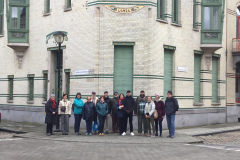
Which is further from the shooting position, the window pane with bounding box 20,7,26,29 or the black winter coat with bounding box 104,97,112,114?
the window pane with bounding box 20,7,26,29

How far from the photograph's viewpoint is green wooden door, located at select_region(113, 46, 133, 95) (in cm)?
1861

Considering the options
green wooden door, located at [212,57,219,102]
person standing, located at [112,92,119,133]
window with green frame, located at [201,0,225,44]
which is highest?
window with green frame, located at [201,0,225,44]

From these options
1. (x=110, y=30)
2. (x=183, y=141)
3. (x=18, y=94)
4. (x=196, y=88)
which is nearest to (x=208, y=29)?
(x=196, y=88)

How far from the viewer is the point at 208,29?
22156mm

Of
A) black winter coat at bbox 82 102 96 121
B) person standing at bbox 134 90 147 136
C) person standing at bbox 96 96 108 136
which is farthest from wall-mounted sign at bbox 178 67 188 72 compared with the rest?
black winter coat at bbox 82 102 96 121

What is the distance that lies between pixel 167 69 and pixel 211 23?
431cm

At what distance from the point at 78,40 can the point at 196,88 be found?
7215mm

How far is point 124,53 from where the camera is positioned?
18734 mm

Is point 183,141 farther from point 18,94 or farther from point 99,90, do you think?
point 18,94

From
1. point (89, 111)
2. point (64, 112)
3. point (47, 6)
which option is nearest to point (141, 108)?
point (89, 111)

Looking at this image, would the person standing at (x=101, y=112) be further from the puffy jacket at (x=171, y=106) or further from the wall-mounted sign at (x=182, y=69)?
the wall-mounted sign at (x=182, y=69)

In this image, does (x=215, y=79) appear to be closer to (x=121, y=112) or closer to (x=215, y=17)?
(x=215, y=17)

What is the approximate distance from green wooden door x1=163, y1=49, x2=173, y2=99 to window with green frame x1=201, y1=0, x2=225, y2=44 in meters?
2.80

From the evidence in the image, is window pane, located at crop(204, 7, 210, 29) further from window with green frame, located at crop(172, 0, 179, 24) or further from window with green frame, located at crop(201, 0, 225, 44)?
window with green frame, located at crop(172, 0, 179, 24)
